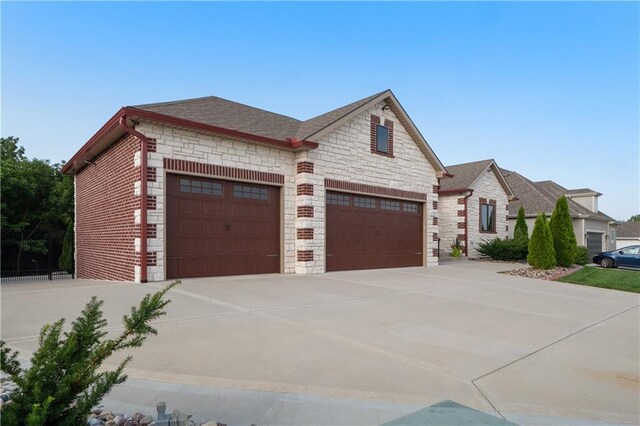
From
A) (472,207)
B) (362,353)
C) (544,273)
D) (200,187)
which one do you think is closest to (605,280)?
(544,273)

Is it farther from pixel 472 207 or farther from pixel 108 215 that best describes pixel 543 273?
pixel 108 215

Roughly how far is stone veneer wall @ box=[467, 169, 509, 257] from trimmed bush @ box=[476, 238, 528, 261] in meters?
1.24

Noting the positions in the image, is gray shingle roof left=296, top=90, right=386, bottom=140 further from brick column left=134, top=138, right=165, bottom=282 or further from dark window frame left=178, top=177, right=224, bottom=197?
brick column left=134, top=138, right=165, bottom=282

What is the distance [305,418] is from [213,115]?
1056 centimetres

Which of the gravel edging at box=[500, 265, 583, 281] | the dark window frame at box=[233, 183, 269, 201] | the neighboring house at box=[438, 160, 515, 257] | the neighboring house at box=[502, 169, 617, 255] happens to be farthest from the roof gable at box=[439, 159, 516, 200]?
the dark window frame at box=[233, 183, 269, 201]

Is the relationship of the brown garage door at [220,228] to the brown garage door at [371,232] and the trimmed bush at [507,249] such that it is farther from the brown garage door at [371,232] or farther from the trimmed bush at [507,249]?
the trimmed bush at [507,249]

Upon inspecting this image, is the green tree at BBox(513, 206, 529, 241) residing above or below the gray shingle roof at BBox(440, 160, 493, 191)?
below

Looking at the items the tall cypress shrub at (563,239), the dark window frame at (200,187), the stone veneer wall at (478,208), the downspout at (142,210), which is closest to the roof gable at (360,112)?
the dark window frame at (200,187)

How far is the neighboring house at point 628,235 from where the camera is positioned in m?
46.3

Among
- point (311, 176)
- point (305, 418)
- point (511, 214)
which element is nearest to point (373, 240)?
point (311, 176)

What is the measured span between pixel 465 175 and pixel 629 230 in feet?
133

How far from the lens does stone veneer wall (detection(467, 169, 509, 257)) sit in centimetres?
2223

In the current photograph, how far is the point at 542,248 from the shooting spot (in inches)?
598

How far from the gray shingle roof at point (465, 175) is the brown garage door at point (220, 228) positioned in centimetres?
1422
